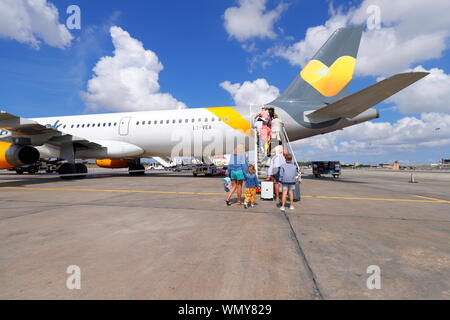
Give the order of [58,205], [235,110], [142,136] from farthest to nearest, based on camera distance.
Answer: [142,136] → [235,110] → [58,205]

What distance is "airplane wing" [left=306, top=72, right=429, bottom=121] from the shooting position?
275 inches

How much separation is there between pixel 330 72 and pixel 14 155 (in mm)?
17539

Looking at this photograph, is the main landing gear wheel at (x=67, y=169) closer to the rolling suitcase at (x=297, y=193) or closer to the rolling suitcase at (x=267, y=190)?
the rolling suitcase at (x=267, y=190)

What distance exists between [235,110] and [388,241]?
10238mm

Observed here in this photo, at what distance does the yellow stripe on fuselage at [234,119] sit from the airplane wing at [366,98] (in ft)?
11.3

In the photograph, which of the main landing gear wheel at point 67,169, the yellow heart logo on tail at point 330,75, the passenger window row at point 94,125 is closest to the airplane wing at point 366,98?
the yellow heart logo on tail at point 330,75

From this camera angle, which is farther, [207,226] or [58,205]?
[58,205]

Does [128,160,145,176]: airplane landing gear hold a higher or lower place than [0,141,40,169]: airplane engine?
lower

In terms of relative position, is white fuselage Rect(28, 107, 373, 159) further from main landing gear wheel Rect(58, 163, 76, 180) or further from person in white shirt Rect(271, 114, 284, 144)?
person in white shirt Rect(271, 114, 284, 144)

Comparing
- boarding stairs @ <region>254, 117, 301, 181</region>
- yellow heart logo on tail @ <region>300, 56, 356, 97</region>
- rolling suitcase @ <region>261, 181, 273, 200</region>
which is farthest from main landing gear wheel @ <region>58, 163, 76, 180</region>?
yellow heart logo on tail @ <region>300, 56, 356, 97</region>

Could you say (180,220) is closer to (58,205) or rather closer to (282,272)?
(282,272)

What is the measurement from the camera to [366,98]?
8.47m
